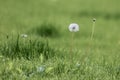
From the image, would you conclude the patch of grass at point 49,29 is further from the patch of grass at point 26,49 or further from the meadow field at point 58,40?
the patch of grass at point 26,49

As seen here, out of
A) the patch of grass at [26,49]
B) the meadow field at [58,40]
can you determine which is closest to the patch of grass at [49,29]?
the meadow field at [58,40]

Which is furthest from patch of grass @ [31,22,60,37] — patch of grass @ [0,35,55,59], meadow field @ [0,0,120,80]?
patch of grass @ [0,35,55,59]

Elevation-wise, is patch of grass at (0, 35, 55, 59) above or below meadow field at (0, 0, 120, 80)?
above

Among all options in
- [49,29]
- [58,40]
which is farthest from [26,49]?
[49,29]

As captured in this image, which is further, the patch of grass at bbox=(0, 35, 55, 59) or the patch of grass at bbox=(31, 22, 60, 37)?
the patch of grass at bbox=(31, 22, 60, 37)

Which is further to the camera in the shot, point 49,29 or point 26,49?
point 49,29

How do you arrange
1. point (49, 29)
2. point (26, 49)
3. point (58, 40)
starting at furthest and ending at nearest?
point (49, 29) → point (58, 40) → point (26, 49)

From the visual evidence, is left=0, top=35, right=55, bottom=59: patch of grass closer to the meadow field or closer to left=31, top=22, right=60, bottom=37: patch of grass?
the meadow field

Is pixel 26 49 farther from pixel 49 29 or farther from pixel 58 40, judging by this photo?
pixel 49 29

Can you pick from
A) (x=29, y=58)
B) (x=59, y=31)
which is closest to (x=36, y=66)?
(x=29, y=58)
